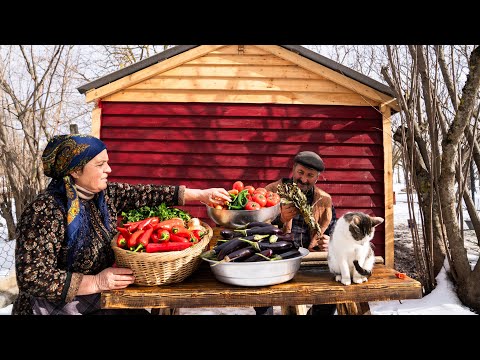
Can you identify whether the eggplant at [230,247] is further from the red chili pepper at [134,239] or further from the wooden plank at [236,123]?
the wooden plank at [236,123]

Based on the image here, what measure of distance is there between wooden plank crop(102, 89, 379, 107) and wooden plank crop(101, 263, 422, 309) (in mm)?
4336

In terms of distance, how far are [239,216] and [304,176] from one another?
4.58ft

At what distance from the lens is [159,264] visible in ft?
5.94

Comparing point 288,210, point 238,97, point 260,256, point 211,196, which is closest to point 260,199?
point 211,196

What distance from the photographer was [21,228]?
1974 millimetres

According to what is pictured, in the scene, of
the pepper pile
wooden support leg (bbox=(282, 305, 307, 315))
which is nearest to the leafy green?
the pepper pile

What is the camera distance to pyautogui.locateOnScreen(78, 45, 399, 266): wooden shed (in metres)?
5.84

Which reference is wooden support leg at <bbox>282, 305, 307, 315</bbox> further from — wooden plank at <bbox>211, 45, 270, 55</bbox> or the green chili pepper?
wooden plank at <bbox>211, 45, 270, 55</bbox>

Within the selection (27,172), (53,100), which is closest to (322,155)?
(27,172)

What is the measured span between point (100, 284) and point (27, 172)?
20.3ft

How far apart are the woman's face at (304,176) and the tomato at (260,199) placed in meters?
1.15

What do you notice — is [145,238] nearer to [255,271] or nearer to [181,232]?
[181,232]

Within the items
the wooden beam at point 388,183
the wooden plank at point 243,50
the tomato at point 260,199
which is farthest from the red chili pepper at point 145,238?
the wooden beam at point 388,183

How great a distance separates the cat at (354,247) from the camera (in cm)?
181
